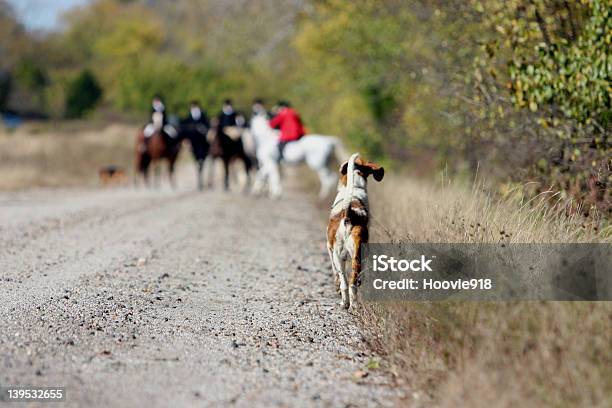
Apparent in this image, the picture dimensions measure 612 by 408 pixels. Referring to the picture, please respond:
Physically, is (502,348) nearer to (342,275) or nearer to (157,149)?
(342,275)

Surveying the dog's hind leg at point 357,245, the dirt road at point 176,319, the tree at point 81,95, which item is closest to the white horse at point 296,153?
the dirt road at point 176,319

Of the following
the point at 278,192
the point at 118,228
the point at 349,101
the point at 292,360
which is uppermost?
the point at 349,101

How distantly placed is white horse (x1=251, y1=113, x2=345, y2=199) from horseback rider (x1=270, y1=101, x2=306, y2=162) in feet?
1.02

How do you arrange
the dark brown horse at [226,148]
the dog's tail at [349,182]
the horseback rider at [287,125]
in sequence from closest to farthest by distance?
the dog's tail at [349,182] → the horseback rider at [287,125] → the dark brown horse at [226,148]

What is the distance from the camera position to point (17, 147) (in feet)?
126

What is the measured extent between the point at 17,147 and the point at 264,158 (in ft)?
61.8

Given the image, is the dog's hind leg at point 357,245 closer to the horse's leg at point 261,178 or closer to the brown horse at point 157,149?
the horse's leg at point 261,178

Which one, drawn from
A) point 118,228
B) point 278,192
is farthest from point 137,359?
point 278,192

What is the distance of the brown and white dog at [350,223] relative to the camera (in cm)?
789

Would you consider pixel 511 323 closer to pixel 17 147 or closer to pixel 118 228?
pixel 118 228

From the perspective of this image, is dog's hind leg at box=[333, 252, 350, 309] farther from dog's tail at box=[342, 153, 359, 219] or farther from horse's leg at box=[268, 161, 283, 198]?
horse's leg at box=[268, 161, 283, 198]

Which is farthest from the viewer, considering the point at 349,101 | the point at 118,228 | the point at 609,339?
the point at 349,101

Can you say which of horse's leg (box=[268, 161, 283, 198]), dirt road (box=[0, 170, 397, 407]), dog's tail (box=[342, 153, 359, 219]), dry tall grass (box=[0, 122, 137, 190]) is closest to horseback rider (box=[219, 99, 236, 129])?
horse's leg (box=[268, 161, 283, 198])

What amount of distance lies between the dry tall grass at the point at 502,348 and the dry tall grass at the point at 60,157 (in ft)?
69.9
